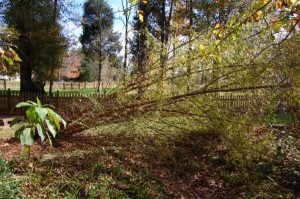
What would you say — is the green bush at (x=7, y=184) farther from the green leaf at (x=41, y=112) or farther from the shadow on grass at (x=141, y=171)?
the green leaf at (x=41, y=112)

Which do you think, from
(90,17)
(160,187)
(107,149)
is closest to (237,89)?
(160,187)

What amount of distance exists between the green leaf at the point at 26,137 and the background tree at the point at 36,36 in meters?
12.1

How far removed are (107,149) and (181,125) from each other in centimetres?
147

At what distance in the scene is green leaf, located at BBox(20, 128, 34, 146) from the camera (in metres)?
2.25

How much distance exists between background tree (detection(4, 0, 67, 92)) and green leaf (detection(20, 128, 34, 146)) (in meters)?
12.1

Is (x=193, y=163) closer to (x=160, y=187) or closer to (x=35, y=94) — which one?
(x=160, y=187)

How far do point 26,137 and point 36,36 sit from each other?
12395 millimetres

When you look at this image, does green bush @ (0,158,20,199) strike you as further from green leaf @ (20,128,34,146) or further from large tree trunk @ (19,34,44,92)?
large tree trunk @ (19,34,44,92)

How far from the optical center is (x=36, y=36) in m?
13.6

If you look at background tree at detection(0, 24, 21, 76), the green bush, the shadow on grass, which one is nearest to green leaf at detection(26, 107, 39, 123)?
the green bush

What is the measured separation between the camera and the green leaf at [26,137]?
2247 millimetres

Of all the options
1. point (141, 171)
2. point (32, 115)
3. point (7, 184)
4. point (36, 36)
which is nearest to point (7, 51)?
point (7, 184)

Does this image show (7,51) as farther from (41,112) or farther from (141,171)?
(141,171)

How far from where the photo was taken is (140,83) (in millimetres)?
5719
